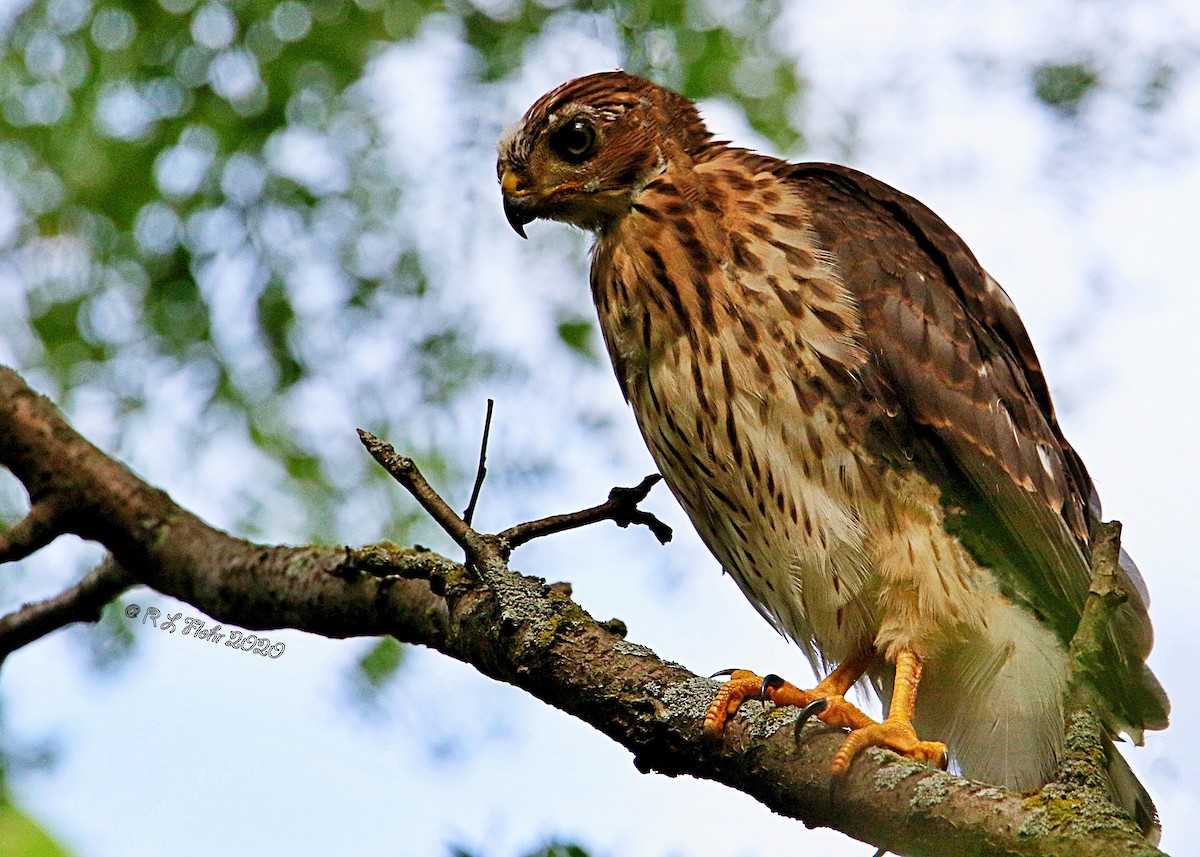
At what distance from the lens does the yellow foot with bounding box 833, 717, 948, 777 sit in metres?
2.54

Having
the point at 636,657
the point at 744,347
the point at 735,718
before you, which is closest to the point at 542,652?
the point at 636,657

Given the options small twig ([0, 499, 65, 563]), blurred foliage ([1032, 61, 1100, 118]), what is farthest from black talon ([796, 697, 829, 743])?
blurred foliage ([1032, 61, 1100, 118])

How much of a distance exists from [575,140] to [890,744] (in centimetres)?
216

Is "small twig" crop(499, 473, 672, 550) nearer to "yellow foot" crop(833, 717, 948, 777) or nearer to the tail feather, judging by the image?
"yellow foot" crop(833, 717, 948, 777)

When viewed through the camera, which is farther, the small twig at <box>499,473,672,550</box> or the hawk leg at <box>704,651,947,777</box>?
the small twig at <box>499,473,672,550</box>

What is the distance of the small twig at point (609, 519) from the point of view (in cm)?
295

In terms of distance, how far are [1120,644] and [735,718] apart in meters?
1.30

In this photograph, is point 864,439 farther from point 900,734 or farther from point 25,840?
point 25,840

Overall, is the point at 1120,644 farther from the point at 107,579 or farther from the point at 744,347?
the point at 107,579

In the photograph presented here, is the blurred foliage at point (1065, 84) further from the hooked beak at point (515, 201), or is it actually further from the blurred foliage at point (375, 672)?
the blurred foliage at point (375, 672)

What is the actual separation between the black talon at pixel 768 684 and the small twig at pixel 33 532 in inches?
67.2

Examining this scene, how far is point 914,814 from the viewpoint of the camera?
2330 mm

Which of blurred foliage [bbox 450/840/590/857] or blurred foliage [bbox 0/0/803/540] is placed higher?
blurred foliage [bbox 0/0/803/540]

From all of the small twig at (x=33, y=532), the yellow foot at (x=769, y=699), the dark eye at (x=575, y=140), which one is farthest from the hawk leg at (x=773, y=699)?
the dark eye at (x=575, y=140)
